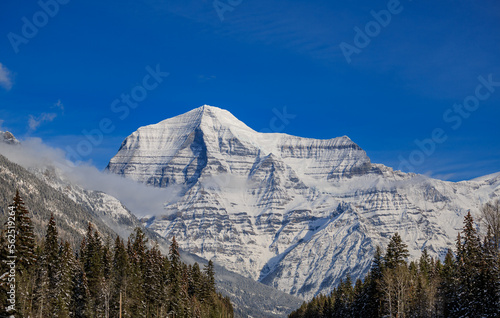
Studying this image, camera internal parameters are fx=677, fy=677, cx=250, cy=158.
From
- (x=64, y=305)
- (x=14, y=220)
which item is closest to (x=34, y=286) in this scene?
(x=64, y=305)

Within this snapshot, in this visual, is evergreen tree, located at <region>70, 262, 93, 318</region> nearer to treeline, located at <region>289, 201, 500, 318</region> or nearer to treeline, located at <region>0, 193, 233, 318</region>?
treeline, located at <region>0, 193, 233, 318</region>

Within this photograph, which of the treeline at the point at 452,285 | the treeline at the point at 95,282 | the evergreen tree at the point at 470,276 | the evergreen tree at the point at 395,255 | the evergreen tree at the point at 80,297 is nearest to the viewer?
the treeline at the point at 452,285

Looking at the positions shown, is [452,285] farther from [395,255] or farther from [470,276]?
[395,255]

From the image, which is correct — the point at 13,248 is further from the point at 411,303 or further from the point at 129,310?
the point at 411,303

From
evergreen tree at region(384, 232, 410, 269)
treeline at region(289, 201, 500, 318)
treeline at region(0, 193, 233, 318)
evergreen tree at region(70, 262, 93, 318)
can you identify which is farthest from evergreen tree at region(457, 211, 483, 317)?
evergreen tree at region(70, 262, 93, 318)

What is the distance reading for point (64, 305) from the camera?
8806 cm

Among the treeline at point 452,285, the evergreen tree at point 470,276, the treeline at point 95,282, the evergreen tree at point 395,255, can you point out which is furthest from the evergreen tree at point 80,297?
the evergreen tree at point 470,276

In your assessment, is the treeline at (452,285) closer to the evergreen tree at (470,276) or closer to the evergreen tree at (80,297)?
the evergreen tree at (470,276)

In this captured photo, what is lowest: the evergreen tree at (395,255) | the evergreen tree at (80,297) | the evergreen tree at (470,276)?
the evergreen tree at (80,297)

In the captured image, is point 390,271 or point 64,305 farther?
point 390,271

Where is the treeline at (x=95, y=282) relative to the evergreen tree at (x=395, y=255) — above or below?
below

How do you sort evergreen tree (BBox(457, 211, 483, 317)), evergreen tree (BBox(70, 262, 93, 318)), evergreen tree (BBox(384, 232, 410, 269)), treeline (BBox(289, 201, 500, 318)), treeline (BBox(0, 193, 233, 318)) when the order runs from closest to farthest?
1. treeline (BBox(289, 201, 500, 318))
2. evergreen tree (BBox(457, 211, 483, 317))
3. treeline (BBox(0, 193, 233, 318))
4. evergreen tree (BBox(70, 262, 93, 318))
5. evergreen tree (BBox(384, 232, 410, 269))

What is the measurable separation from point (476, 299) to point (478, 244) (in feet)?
37.0

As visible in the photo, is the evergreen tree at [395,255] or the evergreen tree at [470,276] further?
the evergreen tree at [395,255]
